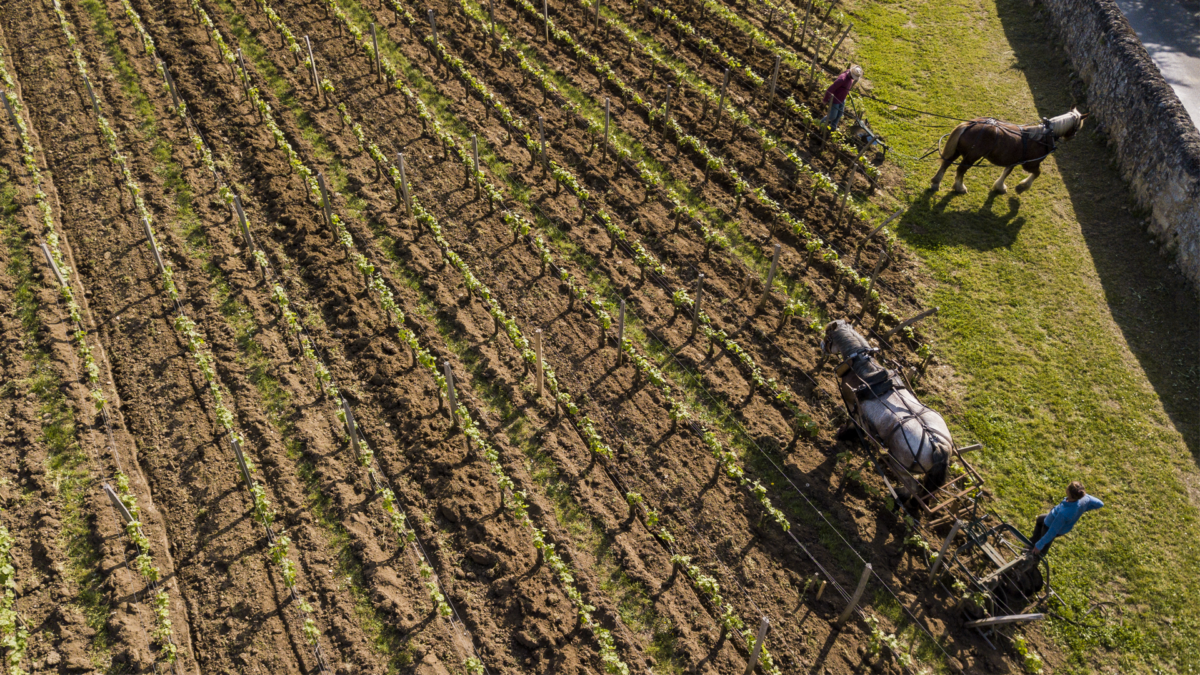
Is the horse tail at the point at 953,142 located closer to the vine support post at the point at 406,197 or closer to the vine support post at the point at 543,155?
the vine support post at the point at 543,155

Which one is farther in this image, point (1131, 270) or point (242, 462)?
point (1131, 270)

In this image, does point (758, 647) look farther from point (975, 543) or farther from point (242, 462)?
point (242, 462)

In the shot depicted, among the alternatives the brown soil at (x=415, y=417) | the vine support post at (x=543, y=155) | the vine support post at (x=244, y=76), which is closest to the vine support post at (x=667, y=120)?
the brown soil at (x=415, y=417)

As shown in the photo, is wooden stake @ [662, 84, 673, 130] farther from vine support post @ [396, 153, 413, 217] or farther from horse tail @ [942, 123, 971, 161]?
horse tail @ [942, 123, 971, 161]

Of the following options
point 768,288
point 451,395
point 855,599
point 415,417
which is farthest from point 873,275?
point 415,417

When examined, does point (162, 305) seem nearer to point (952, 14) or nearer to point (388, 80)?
point (388, 80)

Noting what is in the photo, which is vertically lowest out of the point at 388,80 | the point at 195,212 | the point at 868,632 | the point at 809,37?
the point at 868,632

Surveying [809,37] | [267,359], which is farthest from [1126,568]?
[809,37]
